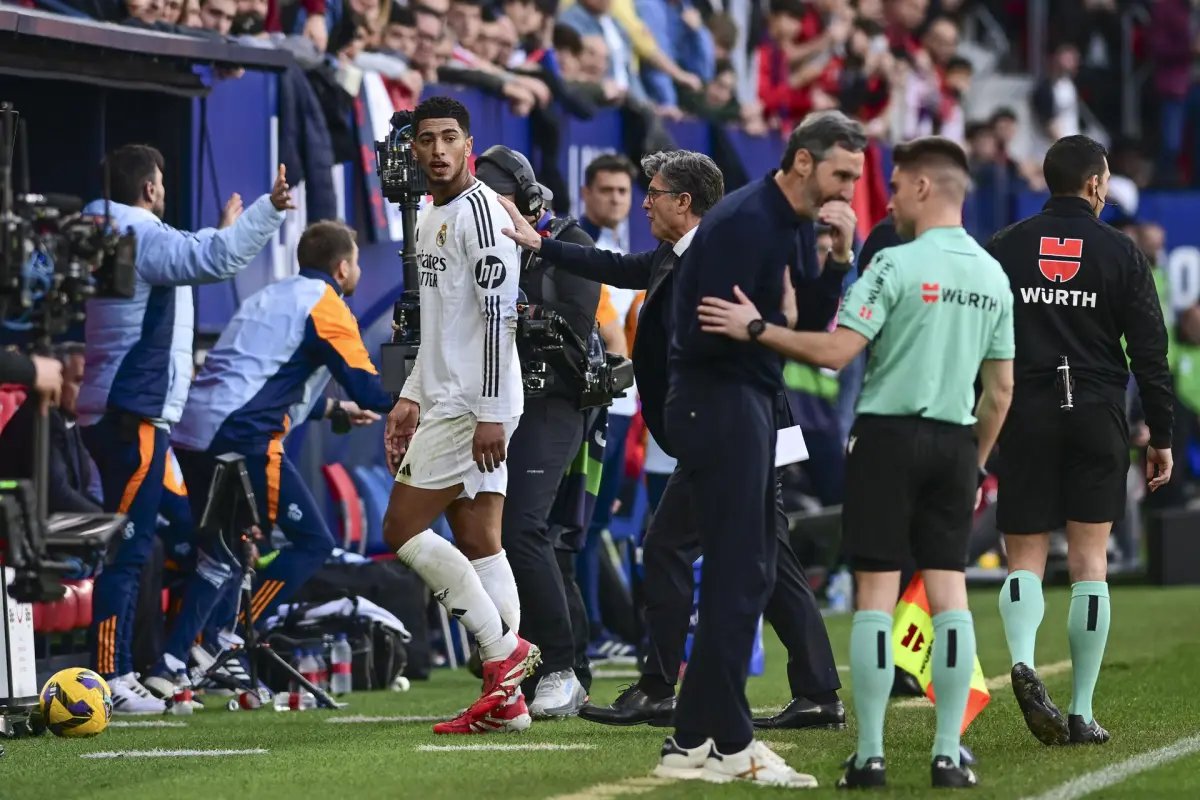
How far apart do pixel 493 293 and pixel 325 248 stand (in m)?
2.60

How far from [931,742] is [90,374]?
4.11 m

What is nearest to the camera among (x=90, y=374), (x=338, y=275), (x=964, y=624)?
(x=964, y=624)

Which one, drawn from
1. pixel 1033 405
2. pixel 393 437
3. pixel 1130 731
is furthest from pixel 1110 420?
pixel 393 437

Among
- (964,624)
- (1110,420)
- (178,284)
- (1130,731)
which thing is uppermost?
(178,284)

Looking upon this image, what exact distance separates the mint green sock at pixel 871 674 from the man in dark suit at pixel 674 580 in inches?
67.9

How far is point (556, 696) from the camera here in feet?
29.8

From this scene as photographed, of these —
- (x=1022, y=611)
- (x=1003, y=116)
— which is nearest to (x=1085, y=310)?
(x=1022, y=611)

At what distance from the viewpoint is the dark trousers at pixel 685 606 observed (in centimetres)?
868

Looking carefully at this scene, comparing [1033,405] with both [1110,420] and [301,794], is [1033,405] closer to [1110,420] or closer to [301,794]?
[1110,420]

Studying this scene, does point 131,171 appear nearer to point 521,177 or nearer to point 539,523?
point 521,177

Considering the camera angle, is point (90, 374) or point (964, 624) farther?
point (90, 374)

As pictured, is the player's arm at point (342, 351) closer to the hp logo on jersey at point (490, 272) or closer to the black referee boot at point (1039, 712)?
the hp logo on jersey at point (490, 272)

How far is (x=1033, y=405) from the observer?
8062mm

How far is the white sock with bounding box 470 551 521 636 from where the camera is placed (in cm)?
849
